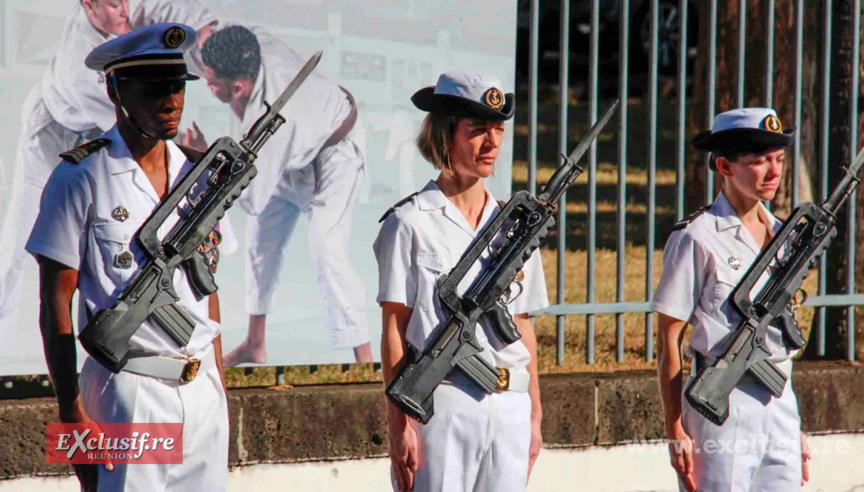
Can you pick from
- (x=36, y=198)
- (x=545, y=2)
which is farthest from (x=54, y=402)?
(x=545, y=2)

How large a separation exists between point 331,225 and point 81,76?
3.75 feet

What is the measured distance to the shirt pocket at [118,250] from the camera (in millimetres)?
3686

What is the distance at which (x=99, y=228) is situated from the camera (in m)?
3.71

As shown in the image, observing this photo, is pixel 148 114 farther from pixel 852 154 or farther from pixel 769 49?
pixel 852 154

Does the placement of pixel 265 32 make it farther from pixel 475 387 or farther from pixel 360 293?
pixel 475 387

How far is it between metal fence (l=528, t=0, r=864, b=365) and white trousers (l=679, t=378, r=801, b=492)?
1.67 meters

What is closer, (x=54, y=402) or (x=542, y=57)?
(x=54, y=402)

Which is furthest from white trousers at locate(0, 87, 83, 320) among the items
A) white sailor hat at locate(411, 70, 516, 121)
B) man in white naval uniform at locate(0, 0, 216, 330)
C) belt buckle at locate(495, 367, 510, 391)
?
belt buckle at locate(495, 367, 510, 391)

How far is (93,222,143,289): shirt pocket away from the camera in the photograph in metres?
3.69

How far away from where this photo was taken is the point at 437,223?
160 inches

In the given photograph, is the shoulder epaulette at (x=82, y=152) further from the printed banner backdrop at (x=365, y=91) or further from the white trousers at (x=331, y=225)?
the white trousers at (x=331, y=225)

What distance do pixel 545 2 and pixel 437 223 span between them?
10778 mm

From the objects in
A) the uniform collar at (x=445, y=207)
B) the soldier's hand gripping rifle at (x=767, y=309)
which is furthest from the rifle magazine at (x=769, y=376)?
the uniform collar at (x=445, y=207)

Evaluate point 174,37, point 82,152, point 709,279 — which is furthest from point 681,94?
point 82,152
